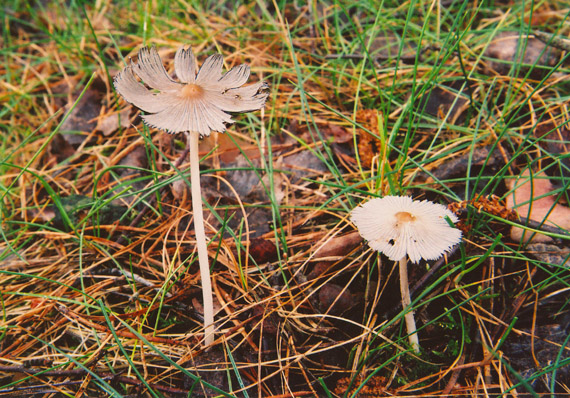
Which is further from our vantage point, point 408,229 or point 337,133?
point 337,133

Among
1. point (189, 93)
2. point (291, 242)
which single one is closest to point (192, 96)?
point (189, 93)

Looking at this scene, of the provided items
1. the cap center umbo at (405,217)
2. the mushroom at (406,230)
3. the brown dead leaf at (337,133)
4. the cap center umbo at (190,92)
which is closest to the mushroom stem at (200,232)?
the cap center umbo at (190,92)

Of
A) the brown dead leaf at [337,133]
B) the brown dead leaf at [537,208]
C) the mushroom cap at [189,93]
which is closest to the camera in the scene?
the mushroom cap at [189,93]

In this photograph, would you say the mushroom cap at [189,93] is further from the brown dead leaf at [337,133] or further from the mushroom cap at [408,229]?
the brown dead leaf at [337,133]

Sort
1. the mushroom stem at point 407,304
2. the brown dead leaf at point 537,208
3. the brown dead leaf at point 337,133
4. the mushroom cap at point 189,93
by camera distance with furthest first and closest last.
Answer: the brown dead leaf at point 337,133 < the brown dead leaf at point 537,208 < the mushroom stem at point 407,304 < the mushroom cap at point 189,93

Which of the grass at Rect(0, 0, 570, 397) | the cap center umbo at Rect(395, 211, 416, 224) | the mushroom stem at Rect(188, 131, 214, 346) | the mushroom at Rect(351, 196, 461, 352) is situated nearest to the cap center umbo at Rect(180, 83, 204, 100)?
the mushroom stem at Rect(188, 131, 214, 346)

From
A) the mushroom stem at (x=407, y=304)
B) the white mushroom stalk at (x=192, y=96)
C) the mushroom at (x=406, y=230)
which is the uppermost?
the white mushroom stalk at (x=192, y=96)

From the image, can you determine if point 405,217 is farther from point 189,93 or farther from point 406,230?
point 189,93

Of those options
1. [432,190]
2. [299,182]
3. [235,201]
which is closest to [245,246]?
[235,201]
